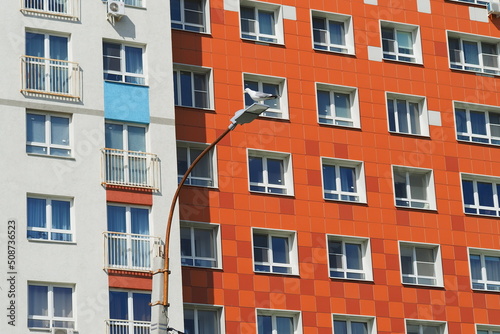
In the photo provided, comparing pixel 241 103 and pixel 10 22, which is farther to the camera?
pixel 241 103

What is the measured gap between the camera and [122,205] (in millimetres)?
46344

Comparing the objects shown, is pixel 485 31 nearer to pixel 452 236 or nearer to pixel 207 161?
pixel 452 236

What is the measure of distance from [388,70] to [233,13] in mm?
6860

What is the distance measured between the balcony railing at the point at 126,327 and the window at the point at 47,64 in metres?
8.27

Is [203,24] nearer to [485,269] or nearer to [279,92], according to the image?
[279,92]

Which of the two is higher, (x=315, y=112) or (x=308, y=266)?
(x=315, y=112)

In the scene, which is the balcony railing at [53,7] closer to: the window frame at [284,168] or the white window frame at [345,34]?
the window frame at [284,168]

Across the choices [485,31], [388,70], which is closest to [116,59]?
[388,70]

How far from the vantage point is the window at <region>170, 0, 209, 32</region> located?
2028 inches

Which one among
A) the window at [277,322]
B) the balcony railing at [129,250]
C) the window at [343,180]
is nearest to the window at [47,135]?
the balcony railing at [129,250]

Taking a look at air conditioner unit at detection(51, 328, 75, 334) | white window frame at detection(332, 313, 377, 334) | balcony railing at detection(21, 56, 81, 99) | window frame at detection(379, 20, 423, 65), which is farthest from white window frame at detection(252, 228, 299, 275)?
window frame at detection(379, 20, 423, 65)

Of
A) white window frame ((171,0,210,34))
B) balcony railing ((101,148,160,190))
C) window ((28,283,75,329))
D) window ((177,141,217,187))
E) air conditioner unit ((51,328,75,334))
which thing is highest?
white window frame ((171,0,210,34))

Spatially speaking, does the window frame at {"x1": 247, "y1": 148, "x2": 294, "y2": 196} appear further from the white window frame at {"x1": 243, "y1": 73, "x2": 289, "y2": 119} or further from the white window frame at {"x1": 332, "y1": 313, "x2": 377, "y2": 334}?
the white window frame at {"x1": 332, "y1": 313, "x2": 377, "y2": 334}

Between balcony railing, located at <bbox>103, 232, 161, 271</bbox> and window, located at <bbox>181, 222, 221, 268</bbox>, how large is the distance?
7.15 feet
